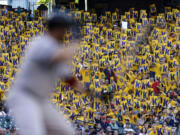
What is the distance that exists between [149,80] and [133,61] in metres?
0.77

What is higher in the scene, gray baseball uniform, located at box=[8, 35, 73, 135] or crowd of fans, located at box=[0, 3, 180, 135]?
gray baseball uniform, located at box=[8, 35, 73, 135]

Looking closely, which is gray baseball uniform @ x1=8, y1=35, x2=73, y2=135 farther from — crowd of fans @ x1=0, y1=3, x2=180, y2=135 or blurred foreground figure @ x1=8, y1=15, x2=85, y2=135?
crowd of fans @ x1=0, y1=3, x2=180, y2=135

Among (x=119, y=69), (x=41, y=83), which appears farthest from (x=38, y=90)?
(x=119, y=69)

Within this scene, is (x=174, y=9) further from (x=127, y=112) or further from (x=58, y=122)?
(x=58, y=122)

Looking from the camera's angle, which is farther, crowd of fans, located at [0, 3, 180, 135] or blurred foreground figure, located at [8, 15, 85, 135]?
crowd of fans, located at [0, 3, 180, 135]

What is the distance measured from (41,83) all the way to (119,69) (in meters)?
9.76

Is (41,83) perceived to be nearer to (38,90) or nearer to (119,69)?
(38,90)

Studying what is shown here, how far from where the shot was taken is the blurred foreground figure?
2.80 m

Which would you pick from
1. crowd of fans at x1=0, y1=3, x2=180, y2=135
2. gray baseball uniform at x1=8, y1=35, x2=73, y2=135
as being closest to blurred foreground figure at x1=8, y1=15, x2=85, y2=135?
gray baseball uniform at x1=8, y1=35, x2=73, y2=135

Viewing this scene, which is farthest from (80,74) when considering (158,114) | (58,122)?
(58,122)

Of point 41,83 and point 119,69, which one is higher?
point 41,83

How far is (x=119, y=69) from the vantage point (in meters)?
12.6

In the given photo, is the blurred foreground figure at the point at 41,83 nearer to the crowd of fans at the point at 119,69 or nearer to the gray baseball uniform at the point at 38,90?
the gray baseball uniform at the point at 38,90

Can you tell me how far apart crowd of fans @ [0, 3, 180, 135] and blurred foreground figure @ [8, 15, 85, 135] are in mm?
5987
